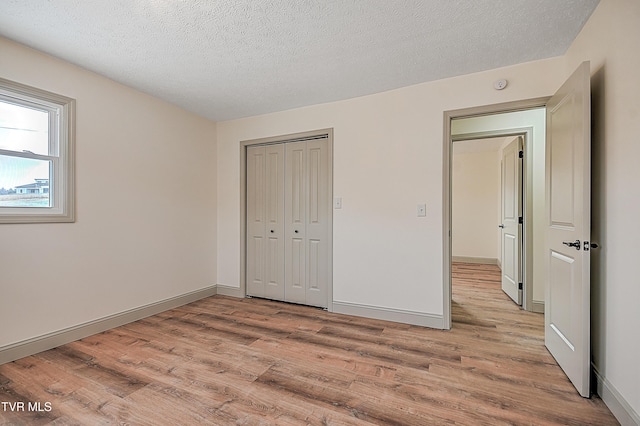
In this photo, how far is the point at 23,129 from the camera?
2.41m

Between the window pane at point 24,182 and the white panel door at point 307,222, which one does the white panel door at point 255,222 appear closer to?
the white panel door at point 307,222

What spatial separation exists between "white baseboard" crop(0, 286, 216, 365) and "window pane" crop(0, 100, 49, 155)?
1.54 metres

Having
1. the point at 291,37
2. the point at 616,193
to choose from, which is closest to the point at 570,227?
the point at 616,193

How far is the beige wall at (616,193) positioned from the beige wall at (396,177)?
2.82 ft

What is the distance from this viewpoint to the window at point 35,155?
2.30 m

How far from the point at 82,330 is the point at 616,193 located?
419 centimetres

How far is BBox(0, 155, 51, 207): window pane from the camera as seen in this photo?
230 cm

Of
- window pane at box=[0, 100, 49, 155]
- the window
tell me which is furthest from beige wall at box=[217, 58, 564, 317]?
window pane at box=[0, 100, 49, 155]

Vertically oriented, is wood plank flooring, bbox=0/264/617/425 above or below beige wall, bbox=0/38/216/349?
below

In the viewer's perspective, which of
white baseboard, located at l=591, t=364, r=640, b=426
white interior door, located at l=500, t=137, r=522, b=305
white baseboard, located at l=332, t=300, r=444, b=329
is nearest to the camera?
white baseboard, located at l=591, t=364, r=640, b=426

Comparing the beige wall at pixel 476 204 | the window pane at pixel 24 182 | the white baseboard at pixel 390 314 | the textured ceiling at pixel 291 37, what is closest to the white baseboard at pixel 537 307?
the white baseboard at pixel 390 314

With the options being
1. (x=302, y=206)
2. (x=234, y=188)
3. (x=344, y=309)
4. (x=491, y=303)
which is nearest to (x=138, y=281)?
(x=234, y=188)

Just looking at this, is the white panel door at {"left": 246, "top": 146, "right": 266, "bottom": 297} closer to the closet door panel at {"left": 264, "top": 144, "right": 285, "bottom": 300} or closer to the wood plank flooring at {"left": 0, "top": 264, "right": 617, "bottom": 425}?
the closet door panel at {"left": 264, "top": 144, "right": 285, "bottom": 300}

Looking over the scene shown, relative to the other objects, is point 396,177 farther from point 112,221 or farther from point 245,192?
point 112,221
